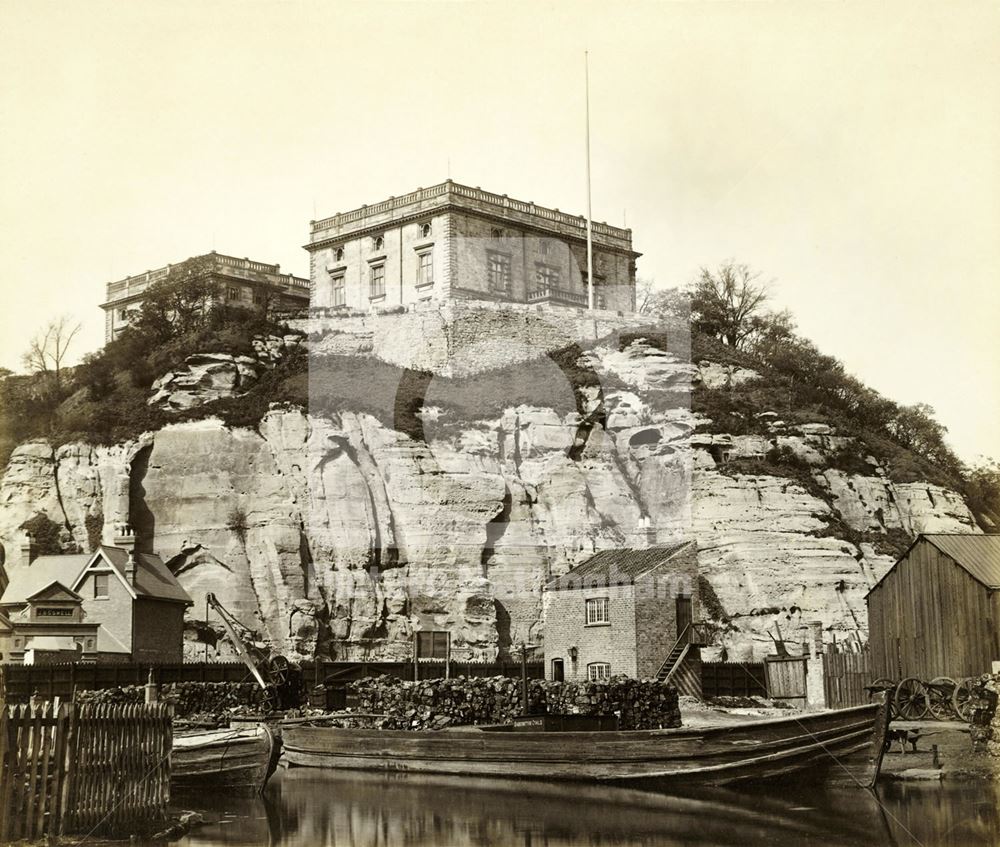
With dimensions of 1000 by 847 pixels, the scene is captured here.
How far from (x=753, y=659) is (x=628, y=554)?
422 inches

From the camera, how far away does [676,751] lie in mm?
27438

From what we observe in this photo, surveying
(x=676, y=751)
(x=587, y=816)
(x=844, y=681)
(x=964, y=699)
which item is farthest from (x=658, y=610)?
(x=587, y=816)

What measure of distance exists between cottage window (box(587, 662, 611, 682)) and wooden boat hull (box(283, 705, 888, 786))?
16.7 m

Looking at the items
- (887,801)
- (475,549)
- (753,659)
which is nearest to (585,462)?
(475,549)

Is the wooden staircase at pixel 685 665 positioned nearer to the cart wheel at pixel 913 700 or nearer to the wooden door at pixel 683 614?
the wooden door at pixel 683 614

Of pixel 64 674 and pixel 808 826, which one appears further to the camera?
pixel 64 674

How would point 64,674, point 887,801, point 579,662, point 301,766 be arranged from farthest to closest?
point 579,662, point 64,674, point 301,766, point 887,801

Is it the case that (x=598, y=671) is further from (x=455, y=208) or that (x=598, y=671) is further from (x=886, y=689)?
(x=455, y=208)

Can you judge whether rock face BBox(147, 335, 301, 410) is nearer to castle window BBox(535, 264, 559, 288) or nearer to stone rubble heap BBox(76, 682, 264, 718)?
castle window BBox(535, 264, 559, 288)

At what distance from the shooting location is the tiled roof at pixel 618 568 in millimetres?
48062

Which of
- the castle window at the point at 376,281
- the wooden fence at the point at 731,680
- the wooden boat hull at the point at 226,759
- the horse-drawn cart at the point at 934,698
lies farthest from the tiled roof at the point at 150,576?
the horse-drawn cart at the point at 934,698

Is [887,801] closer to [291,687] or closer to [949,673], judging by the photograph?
[949,673]

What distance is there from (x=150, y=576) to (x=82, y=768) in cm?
3925

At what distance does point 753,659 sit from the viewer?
2272 inches
